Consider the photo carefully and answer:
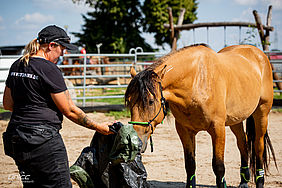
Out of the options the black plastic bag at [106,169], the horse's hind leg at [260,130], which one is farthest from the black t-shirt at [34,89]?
the horse's hind leg at [260,130]

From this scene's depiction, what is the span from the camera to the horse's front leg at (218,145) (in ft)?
10.9

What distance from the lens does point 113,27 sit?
2720 centimetres

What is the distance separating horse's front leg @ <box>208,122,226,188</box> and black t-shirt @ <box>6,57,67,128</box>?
196 cm

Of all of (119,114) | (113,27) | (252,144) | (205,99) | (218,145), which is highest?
(113,27)

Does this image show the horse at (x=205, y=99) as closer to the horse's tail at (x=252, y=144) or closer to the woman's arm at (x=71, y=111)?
the horse's tail at (x=252, y=144)

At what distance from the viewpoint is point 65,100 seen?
206 cm

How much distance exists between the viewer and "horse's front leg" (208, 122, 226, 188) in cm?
333

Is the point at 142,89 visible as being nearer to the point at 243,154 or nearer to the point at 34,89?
the point at 34,89

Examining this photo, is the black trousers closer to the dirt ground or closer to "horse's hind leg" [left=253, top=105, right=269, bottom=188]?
the dirt ground

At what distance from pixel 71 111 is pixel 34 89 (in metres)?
0.32

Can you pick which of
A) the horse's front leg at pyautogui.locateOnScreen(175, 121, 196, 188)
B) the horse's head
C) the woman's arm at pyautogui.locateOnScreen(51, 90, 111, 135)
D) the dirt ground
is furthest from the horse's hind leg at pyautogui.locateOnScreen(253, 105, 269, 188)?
the woman's arm at pyautogui.locateOnScreen(51, 90, 111, 135)

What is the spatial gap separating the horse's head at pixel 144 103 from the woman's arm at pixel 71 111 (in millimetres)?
505

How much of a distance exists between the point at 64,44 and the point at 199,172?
124 inches

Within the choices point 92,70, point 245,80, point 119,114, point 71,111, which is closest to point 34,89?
point 71,111
